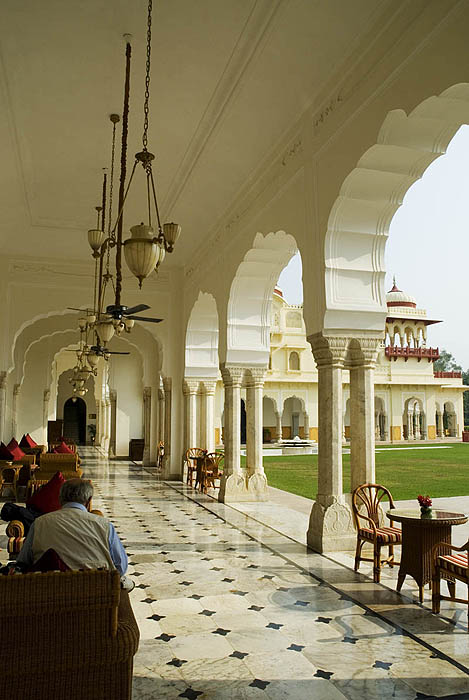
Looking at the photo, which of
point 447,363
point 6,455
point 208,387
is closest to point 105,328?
point 6,455

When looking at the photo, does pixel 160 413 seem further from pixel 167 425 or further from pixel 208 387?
pixel 208 387

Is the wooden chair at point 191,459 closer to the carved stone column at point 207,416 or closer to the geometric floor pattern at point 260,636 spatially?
the carved stone column at point 207,416

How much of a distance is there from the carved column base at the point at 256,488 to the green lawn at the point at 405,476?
1.45 meters

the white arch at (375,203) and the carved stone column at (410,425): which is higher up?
the white arch at (375,203)

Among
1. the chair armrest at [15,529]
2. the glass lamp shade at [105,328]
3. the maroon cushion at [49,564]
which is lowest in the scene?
the chair armrest at [15,529]

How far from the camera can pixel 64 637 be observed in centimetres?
255

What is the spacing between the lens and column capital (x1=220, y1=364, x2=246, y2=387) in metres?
10.4

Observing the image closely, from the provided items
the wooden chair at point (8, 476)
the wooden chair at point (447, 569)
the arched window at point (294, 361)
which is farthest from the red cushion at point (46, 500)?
the arched window at point (294, 361)

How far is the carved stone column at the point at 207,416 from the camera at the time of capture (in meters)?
13.3

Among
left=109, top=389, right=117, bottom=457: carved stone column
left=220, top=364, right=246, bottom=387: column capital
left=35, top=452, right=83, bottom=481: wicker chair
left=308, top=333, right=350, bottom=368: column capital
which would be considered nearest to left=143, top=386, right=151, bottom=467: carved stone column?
left=109, top=389, right=117, bottom=457: carved stone column

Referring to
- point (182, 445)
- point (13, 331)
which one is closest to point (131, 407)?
point (182, 445)

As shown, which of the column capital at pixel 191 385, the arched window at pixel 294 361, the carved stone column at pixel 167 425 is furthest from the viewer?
the arched window at pixel 294 361

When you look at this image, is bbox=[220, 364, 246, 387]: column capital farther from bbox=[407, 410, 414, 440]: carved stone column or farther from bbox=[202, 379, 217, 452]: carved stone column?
bbox=[407, 410, 414, 440]: carved stone column

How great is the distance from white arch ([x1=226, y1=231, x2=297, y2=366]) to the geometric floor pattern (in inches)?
160
